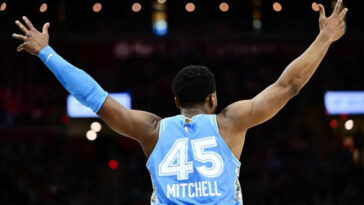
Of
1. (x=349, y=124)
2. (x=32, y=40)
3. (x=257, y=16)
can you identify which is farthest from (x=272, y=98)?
(x=349, y=124)

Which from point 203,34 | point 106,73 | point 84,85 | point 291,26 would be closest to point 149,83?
point 106,73

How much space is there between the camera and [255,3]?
1074 centimetres

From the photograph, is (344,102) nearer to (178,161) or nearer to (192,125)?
(192,125)

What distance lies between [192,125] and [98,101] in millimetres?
452

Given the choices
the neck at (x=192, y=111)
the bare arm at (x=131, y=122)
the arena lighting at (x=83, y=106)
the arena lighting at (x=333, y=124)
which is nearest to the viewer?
the bare arm at (x=131, y=122)

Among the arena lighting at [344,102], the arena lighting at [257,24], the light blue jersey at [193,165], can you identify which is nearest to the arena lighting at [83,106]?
the arena lighting at [257,24]

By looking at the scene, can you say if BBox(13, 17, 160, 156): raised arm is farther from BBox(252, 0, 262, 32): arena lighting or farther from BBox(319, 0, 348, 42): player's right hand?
BBox(252, 0, 262, 32): arena lighting

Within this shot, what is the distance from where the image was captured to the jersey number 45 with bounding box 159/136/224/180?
2.54m

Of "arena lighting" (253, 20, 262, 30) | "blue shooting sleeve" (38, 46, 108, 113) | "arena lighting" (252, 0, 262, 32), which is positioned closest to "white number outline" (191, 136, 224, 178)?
"blue shooting sleeve" (38, 46, 108, 113)

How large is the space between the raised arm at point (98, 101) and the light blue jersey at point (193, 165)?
0.23 feet

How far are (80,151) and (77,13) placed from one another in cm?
297

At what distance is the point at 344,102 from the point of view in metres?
11.8

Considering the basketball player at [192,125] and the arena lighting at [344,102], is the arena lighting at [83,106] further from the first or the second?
the basketball player at [192,125]

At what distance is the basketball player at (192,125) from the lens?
2.54 m
